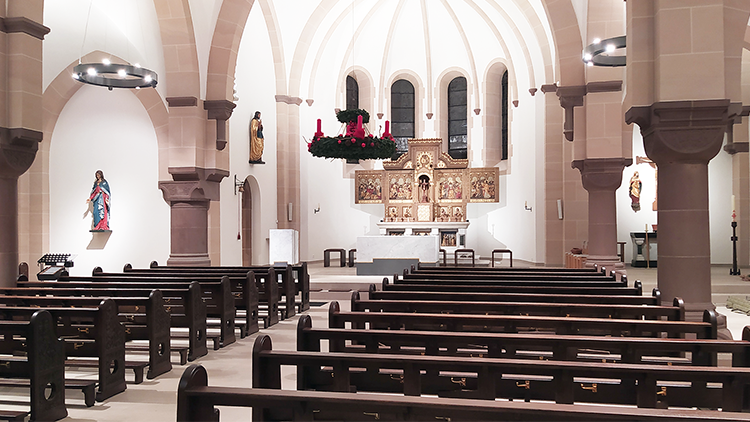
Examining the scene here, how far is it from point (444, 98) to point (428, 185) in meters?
4.10

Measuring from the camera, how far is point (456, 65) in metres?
19.9

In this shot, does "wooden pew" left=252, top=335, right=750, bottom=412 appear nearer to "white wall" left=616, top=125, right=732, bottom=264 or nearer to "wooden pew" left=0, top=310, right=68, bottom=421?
"wooden pew" left=0, top=310, right=68, bottom=421

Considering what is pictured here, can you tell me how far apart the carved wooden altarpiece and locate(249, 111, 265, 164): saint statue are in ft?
14.4

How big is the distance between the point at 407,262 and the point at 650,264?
692cm

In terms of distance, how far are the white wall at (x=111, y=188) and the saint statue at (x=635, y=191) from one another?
38.2 feet

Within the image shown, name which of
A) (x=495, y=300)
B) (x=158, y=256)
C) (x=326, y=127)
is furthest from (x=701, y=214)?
(x=326, y=127)

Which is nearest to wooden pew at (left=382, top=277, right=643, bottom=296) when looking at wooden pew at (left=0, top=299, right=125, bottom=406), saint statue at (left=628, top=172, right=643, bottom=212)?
wooden pew at (left=0, top=299, right=125, bottom=406)

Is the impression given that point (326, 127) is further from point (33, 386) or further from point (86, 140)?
point (33, 386)

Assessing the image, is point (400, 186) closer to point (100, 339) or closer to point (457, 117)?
point (457, 117)

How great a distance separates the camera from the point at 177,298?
247 inches

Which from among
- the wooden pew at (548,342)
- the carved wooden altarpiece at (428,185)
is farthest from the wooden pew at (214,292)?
the carved wooden altarpiece at (428,185)

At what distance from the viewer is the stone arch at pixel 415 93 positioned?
20266 millimetres

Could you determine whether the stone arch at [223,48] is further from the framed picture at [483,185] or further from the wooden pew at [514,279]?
the framed picture at [483,185]

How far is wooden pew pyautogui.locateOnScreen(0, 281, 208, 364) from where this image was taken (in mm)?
5879
